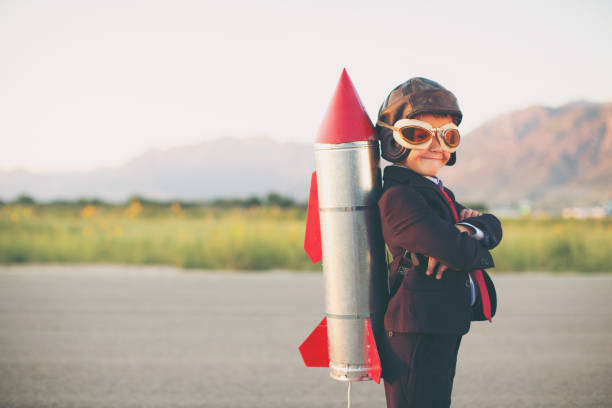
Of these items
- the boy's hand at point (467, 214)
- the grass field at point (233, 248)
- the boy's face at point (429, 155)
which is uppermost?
the boy's face at point (429, 155)

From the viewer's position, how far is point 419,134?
2.31 m

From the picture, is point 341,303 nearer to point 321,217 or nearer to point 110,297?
point 321,217

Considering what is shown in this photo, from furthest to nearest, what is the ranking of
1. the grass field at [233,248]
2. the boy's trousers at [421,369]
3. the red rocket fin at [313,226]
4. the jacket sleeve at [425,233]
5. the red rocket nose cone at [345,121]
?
the grass field at [233,248], the red rocket fin at [313,226], the red rocket nose cone at [345,121], the boy's trousers at [421,369], the jacket sleeve at [425,233]

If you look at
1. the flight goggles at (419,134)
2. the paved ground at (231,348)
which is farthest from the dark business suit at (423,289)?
the paved ground at (231,348)

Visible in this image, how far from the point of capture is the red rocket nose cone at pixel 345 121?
2.34 m

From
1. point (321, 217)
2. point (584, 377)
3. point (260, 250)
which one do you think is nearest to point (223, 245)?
point (260, 250)

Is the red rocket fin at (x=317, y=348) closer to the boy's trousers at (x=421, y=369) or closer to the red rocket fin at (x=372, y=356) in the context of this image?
the red rocket fin at (x=372, y=356)

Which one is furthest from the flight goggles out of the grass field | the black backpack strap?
the grass field

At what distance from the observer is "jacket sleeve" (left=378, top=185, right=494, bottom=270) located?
2.12 meters

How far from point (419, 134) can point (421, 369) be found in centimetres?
91

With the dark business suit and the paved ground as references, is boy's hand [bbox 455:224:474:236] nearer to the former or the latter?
the dark business suit

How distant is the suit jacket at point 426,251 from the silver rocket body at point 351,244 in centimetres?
8

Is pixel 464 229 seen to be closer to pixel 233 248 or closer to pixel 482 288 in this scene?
pixel 482 288

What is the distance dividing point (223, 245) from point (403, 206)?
32.3ft
